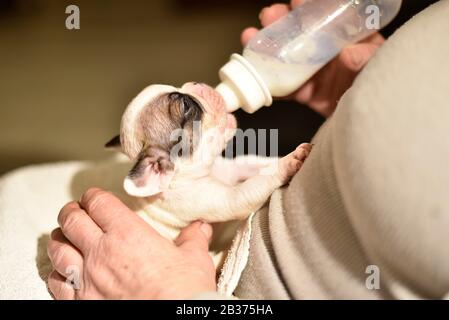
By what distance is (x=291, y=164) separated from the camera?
0.88 m

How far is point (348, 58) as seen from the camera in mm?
1093

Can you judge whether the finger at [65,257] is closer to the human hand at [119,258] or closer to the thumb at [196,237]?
the human hand at [119,258]

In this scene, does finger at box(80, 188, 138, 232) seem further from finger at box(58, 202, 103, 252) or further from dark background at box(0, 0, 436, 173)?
dark background at box(0, 0, 436, 173)

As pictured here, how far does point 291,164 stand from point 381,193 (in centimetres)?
29

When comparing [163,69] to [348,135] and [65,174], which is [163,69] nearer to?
[65,174]

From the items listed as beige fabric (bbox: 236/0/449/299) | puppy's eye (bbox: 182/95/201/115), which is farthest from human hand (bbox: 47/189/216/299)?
puppy's eye (bbox: 182/95/201/115)

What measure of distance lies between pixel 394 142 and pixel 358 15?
0.61 meters

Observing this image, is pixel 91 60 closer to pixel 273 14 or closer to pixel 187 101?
pixel 273 14

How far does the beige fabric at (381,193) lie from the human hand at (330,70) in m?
0.37

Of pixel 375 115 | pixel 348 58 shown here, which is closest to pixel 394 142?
pixel 375 115

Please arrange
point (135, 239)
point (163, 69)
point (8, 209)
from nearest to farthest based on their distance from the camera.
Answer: point (135, 239), point (8, 209), point (163, 69)

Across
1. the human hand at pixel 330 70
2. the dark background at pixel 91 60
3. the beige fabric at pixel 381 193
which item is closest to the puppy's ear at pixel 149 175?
the beige fabric at pixel 381 193

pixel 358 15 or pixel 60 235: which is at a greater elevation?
pixel 358 15

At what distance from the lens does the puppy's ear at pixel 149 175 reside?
91 cm
